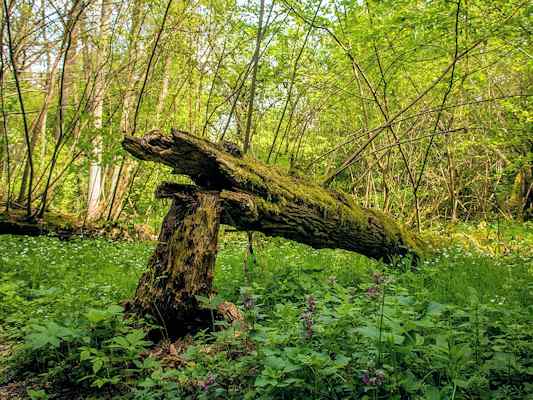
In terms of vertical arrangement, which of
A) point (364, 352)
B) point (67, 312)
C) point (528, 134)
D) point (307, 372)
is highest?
point (528, 134)

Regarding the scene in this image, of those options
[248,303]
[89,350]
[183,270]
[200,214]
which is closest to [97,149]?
[200,214]

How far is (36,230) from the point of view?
6.79 metres

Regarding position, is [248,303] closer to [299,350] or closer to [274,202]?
[299,350]

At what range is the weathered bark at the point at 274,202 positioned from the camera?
10.2ft

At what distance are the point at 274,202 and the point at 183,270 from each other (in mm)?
1075

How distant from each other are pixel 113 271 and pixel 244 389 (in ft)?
11.1

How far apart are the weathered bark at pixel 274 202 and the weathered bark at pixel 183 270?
0.68 feet

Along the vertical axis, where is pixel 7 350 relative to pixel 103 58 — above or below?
below

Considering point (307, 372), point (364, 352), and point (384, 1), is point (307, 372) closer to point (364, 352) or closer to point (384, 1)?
point (364, 352)

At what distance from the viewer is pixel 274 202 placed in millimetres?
3615

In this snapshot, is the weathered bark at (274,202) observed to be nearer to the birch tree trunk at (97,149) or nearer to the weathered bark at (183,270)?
the weathered bark at (183,270)

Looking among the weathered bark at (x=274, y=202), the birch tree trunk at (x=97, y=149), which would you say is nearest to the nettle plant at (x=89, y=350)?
the weathered bark at (x=274, y=202)

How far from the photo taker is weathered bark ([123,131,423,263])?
3.10m

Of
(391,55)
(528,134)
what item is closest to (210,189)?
(391,55)
